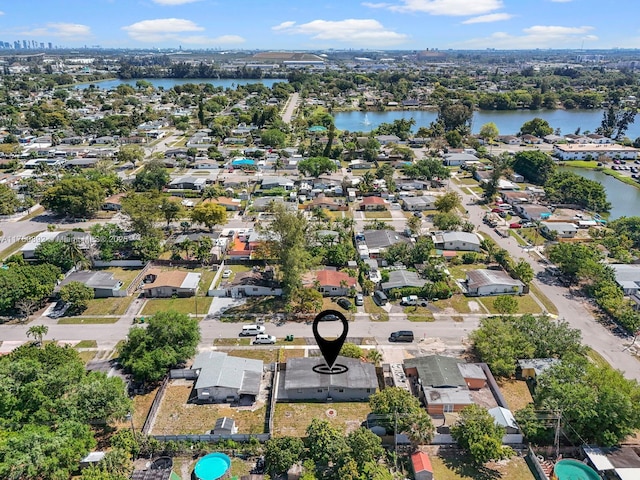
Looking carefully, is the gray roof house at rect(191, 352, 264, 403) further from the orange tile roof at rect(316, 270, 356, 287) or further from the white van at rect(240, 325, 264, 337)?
the orange tile roof at rect(316, 270, 356, 287)

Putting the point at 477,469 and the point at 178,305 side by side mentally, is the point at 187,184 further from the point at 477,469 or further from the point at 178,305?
the point at 477,469

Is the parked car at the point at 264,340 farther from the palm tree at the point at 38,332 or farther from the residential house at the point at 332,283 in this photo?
the palm tree at the point at 38,332

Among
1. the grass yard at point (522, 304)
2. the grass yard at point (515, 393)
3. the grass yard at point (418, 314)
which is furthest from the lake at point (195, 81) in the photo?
the grass yard at point (515, 393)

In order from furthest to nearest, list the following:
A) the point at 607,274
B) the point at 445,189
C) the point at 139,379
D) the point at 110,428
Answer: the point at 445,189
the point at 607,274
the point at 139,379
the point at 110,428

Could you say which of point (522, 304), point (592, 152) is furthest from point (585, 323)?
point (592, 152)

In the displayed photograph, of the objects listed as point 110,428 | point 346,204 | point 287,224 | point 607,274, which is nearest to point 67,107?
point 346,204

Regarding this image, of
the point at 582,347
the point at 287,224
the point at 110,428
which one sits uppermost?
the point at 287,224

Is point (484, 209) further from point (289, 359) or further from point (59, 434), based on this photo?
point (59, 434)
